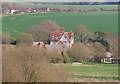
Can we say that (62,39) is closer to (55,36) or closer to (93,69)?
(55,36)

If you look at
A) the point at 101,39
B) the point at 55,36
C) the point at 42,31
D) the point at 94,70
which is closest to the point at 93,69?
the point at 94,70

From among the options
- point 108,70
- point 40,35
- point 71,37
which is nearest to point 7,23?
point 40,35

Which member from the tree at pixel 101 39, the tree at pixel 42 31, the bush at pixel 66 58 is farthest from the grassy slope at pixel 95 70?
the tree at pixel 42 31

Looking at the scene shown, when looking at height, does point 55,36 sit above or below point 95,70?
above

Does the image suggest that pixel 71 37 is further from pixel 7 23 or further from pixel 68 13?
pixel 68 13

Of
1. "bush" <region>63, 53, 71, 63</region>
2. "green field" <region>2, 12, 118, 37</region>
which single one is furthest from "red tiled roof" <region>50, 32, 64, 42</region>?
"bush" <region>63, 53, 71, 63</region>

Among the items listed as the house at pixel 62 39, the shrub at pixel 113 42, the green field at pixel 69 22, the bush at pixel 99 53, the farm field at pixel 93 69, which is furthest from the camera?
the green field at pixel 69 22

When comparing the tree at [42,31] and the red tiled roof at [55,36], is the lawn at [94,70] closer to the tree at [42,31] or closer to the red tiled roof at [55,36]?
the red tiled roof at [55,36]

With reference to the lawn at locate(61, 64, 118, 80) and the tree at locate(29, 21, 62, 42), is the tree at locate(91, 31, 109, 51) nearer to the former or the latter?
the lawn at locate(61, 64, 118, 80)

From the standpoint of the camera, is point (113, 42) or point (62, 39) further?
point (62, 39)

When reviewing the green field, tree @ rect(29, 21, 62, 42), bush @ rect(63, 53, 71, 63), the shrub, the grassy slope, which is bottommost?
the grassy slope

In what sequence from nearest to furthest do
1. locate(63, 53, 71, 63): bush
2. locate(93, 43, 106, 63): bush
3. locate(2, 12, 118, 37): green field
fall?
locate(63, 53, 71, 63): bush → locate(93, 43, 106, 63): bush → locate(2, 12, 118, 37): green field
